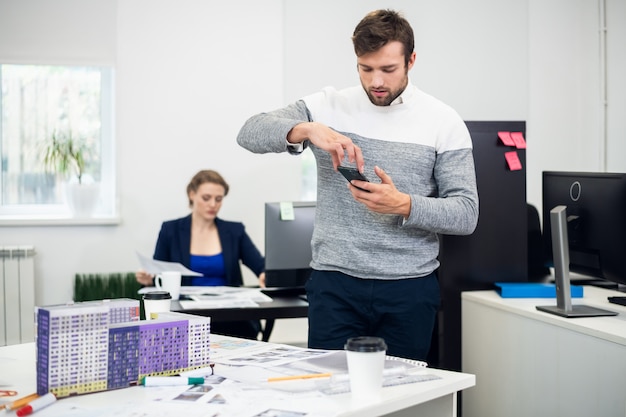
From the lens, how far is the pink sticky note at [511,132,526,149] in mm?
3108

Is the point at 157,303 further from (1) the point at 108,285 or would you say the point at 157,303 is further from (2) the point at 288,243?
(1) the point at 108,285

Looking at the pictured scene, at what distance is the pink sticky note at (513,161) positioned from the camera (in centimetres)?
309

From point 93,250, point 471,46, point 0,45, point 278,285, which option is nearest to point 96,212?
point 93,250

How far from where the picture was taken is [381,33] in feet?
6.92

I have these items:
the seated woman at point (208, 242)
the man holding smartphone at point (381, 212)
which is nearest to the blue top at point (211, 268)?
the seated woman at point (208, 242)

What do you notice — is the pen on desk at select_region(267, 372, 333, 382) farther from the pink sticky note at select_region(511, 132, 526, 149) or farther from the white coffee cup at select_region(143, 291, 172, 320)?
the pink sticky note at select_region(511, 132, 526, 149)

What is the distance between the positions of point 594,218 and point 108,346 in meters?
1.75

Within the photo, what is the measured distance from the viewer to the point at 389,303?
2121mm

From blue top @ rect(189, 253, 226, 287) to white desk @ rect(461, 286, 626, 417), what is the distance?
130cm

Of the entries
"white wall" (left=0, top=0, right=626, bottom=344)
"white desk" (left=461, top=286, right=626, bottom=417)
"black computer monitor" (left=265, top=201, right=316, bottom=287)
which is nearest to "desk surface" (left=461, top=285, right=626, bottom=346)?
"white desk" (left=461, top=286, right=626, bottom=417)

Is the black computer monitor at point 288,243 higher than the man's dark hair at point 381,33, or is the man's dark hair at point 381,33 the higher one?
the man's dark hair at point 381,33

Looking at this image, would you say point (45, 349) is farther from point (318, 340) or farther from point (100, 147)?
point (100, 147)

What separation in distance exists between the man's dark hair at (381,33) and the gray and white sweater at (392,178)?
149mm

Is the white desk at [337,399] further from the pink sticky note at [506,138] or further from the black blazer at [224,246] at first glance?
the black blazer at [224,246]
